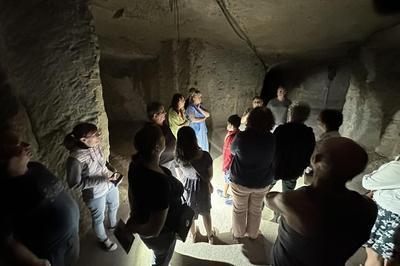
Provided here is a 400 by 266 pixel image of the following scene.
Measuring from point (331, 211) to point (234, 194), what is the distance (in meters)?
1.51

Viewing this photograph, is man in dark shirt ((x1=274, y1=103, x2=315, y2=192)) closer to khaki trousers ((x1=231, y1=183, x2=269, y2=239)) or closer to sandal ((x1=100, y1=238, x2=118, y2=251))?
khaki trousers ((x1=231, y1=183, x2=269, y2=239))

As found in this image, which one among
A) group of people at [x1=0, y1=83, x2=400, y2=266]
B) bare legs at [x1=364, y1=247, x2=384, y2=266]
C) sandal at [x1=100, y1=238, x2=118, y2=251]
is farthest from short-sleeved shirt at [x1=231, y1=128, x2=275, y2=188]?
sandal at [x1=100, y1=238, x2=118, y2=251]

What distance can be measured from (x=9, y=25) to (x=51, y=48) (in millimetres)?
411

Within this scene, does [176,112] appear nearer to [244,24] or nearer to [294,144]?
[294,144]

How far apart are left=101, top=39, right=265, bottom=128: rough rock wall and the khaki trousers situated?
3.01 meters

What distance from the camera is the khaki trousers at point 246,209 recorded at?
305 cm

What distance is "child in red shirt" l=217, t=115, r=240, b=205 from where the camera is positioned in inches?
138

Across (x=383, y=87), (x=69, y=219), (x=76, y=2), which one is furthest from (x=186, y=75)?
(x=69, y=219)

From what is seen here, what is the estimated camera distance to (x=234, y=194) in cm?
311

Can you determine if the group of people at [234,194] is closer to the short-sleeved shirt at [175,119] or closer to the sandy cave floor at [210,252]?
the sandy cave floor at [210,252]

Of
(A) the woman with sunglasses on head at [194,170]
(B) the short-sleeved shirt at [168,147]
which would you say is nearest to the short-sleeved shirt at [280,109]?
(B) the short-sleeved shirt at [168,147]

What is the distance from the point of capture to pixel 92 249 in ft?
10.6

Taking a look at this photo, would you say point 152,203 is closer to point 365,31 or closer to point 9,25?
point 9,25

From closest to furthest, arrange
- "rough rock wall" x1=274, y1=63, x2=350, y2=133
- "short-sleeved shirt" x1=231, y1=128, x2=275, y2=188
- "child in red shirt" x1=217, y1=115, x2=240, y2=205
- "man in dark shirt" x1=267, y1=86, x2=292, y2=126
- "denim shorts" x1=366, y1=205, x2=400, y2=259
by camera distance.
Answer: "denim shorts" x1=366, y1=205, x2=400, y2=259
"short-sleeved shirt" x1=231, y1=128, x2=275, y2=188
"child in red shirt" x1=217, y1=115, x2=240, y2=205
"man in dark shirt" x1=267, y1=86, x2=292, y2=126
"rough rock wall" x1=274, y1=63, x2=350, y2=133
